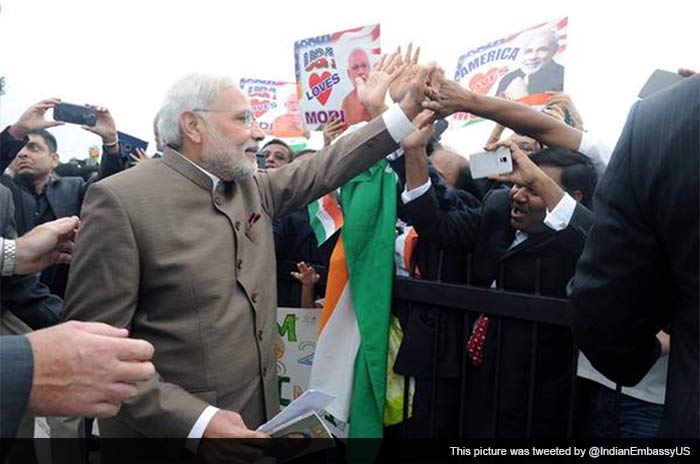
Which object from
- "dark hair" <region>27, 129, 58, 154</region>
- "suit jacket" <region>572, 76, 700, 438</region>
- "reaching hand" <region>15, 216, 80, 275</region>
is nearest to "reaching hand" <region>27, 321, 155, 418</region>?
"suit jacket" <region>572, 76, 700, 438</region>

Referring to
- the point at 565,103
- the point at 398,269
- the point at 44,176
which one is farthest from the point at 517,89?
the point at 44,176

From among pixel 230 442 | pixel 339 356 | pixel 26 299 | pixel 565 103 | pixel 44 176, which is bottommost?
pixel 339 356

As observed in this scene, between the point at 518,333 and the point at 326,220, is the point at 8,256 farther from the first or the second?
the point at 518,333

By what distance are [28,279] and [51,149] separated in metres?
2.66

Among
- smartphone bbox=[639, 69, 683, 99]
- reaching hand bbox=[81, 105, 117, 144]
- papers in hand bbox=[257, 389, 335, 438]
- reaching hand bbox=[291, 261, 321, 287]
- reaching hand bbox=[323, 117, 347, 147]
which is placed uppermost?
smartphone bbox=[639, 69, 683, 99]

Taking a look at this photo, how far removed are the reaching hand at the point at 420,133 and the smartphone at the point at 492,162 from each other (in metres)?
0.28

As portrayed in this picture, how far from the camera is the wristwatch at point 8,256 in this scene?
2.18m

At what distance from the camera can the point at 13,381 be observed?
1.03m

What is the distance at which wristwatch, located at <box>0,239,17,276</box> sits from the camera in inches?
86.0

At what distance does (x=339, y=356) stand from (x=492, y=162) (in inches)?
42.7

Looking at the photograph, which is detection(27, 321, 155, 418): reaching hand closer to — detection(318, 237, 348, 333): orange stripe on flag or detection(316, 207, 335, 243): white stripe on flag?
detection(318, 237, 348, 333): orange stripe on flag

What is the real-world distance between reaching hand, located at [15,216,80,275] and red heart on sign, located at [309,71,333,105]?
1.36 m

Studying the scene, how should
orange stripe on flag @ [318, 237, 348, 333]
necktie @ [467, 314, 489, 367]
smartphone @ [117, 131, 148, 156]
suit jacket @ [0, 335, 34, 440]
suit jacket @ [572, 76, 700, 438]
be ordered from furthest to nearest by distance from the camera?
1. smartphone @ [117, 131, 148, 156]
2. orange stripe on flag @ [318, 237, 348, 333]
3. necktie @ [467, 314, 489, 367]
4. suit jacket @ [572, 76, 700, 438]
5. suit jacket @ [0, 335, 34, 440]

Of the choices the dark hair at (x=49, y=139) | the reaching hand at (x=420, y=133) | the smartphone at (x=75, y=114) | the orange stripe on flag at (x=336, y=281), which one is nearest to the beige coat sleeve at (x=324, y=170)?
the reaching hand at (x=420, y=133)
